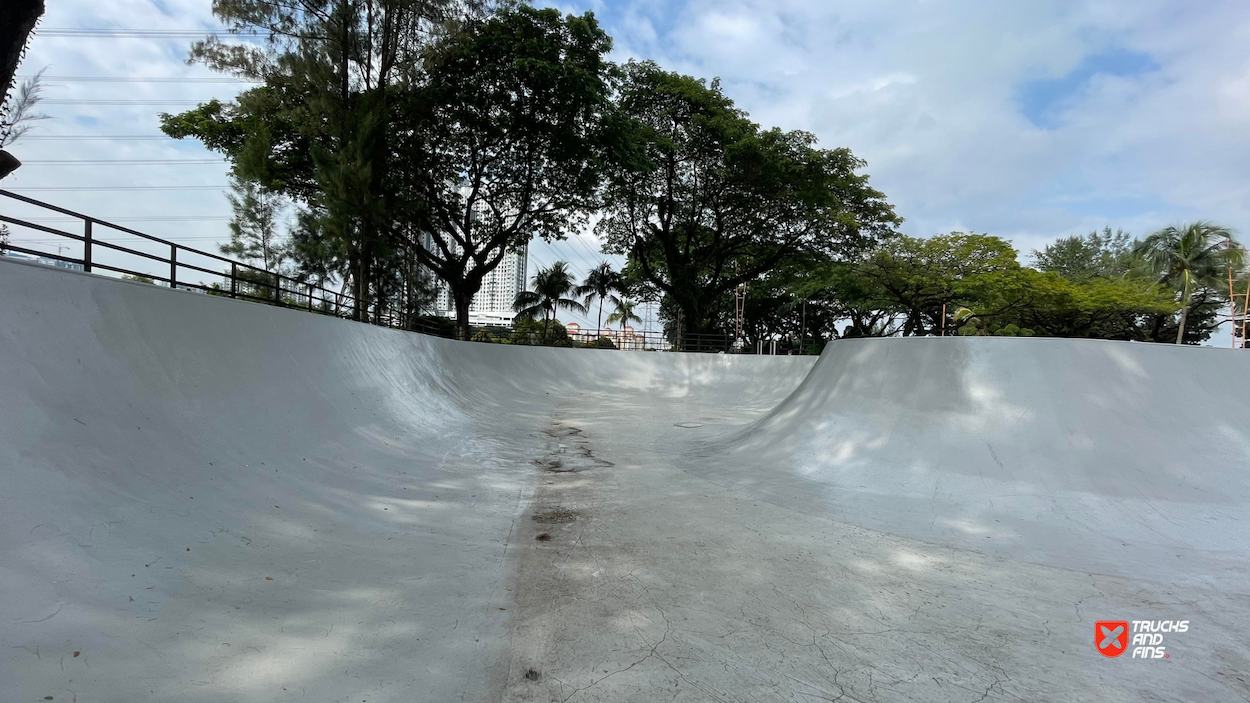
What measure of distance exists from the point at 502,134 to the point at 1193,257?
119 feet

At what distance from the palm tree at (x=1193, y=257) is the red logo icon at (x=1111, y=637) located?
116 feet

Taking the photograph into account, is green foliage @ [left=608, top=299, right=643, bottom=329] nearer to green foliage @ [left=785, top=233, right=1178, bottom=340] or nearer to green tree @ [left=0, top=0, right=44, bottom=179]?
green foliage @ [left=785, top=233, right=1178, bottom=340]

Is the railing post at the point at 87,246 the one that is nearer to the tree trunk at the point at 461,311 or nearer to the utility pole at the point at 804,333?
the tree trunk at the point at 461,311

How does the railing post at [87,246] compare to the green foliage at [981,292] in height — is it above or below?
below

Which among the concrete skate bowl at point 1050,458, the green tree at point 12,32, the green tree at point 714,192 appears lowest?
the concrete skate bowl at point 1050,458

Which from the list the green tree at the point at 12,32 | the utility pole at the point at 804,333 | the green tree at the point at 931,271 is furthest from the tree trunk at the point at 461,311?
the utility pole at the point at 804,333

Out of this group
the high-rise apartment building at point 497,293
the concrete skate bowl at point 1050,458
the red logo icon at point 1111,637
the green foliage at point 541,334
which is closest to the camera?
the red logo icon at point 1111,637

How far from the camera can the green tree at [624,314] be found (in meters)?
36.9

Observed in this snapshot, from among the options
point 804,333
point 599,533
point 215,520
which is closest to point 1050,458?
point 599,533

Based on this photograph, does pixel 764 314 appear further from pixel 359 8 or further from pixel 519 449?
pixel 519 449

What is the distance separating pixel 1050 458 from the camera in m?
4.76

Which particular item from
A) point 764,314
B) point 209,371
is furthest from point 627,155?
point 764,314

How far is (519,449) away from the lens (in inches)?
310

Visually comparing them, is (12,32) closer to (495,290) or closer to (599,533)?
(599,533)
